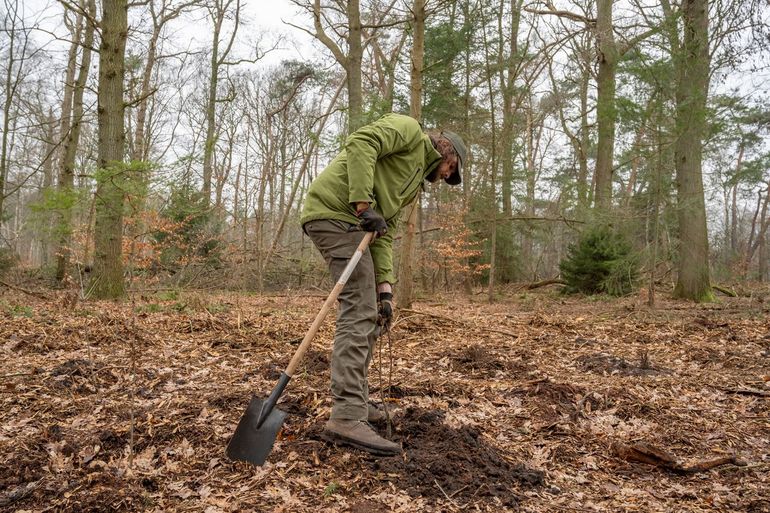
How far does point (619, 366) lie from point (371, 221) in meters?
3.69

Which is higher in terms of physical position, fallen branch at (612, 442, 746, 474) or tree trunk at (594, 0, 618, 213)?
tree trunk at (594, 0, 618, 213)

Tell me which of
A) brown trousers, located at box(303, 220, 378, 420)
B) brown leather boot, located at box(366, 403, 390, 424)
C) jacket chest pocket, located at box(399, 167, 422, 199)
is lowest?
brown leather boot, located at box(366, 403, 390, 424)

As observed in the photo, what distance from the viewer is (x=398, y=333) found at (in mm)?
7188

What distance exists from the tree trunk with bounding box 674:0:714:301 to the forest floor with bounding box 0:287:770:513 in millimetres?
4100

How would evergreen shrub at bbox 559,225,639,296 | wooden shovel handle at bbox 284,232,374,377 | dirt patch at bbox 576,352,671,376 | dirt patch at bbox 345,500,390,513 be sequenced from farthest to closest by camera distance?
evergreen shrub at bbox 559,225,639,296
dirt patch at bbox 576,352,671,376
wooden shovel handle at bbox 284,232,374,377
dirt patch at bbox 345,500,390,513

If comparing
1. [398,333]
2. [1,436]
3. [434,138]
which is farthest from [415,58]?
[1,436]

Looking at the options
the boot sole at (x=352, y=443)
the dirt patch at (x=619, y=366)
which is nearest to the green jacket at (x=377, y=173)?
the boot sole at (x=352, y=443)

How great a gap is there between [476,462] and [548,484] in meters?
0.40

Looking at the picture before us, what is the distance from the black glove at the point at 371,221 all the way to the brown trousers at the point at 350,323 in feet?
0.51

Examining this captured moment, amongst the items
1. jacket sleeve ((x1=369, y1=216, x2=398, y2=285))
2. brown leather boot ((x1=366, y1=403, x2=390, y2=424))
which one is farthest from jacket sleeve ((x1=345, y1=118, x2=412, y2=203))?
brown leather boot ((x1=366, y1=403, x2=390, y2=424))

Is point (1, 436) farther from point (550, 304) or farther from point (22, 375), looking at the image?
point (550, 304)

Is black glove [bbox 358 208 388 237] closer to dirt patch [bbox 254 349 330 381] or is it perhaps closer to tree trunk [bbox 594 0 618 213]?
dirt patch [bbox 254 349 330 381]

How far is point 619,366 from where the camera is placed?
217 inches

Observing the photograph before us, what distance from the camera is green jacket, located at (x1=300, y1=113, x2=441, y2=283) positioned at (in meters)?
3.15
